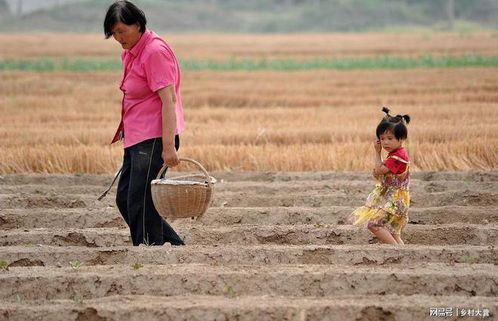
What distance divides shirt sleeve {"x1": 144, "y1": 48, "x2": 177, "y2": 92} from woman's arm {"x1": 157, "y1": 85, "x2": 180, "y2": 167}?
34 mm

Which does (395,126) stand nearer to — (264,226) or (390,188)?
(390,188)

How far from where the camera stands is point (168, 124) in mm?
5430

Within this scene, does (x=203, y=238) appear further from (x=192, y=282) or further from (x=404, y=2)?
(x=404, y=2)

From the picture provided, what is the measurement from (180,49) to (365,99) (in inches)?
947

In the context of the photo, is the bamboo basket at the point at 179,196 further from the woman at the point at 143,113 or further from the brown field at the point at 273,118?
the brown field at the point at 273,118

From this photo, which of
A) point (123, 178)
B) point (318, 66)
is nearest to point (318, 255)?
point (123, 178)

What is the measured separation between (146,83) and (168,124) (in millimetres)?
282

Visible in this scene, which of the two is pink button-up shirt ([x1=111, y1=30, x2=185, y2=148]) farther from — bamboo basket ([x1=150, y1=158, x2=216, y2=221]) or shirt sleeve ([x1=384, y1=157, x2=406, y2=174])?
shirt sleeve ([x1=384, y1=157, x2=406, y2=174])

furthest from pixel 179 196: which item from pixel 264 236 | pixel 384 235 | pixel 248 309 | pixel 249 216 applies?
pixel 249 216

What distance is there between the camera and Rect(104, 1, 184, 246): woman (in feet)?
17.7

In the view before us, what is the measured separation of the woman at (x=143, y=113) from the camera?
A: 5406mm

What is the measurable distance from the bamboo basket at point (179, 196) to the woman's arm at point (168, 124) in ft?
0.44

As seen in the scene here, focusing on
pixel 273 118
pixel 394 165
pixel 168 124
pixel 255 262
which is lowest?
pixel 273 118

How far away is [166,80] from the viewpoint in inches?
213
